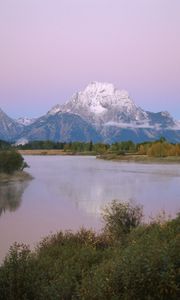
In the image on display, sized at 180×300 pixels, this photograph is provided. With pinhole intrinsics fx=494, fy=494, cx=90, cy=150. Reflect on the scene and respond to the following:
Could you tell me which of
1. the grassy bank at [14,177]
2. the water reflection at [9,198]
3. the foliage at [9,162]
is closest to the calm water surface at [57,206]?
the water reflection at [9,198]

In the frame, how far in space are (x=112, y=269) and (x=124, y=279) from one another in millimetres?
469

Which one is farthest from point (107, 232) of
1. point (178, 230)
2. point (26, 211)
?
point (26, 211)

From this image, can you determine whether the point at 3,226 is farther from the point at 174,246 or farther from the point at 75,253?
the point at 174,246

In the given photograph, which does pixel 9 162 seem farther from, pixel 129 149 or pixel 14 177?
pixel 129 149

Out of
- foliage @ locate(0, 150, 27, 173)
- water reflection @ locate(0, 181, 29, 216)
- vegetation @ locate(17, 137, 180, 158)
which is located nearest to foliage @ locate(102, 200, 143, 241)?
water reflection @ locate(0, 181, 29, 216)

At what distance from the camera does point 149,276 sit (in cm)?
613

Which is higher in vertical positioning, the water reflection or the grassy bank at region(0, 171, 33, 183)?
the grassy bank at region(0, 171, 33, 183)

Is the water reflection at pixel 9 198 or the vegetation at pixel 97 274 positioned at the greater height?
the vegetation at pixel 97 274

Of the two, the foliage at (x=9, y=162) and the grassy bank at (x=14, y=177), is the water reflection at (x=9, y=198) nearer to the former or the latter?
the grassy bank at (x=14, y=177)

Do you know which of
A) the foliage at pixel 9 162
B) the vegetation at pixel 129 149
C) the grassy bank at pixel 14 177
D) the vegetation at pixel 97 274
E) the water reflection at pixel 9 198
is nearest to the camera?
the vegetation at pixel 97 274

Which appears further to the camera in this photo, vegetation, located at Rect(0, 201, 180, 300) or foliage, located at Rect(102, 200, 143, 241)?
foliage, located at Rect(102, 200, 143, 241)

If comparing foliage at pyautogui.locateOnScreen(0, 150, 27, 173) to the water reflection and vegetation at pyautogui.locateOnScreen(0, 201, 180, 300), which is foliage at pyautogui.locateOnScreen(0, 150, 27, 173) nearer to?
the water reflection

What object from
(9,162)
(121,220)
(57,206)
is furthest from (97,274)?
(9,162)

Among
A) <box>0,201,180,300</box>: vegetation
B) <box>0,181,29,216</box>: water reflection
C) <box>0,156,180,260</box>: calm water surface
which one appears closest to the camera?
<box>0,201,180,300</box>: vegetation
